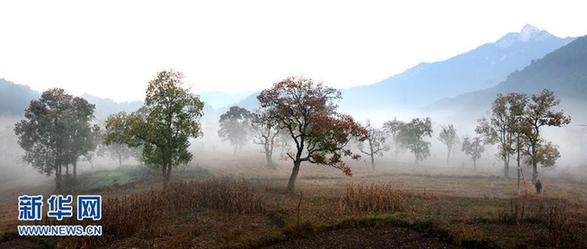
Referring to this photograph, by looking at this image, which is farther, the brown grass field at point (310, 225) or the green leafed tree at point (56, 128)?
the green leafed tree at point (56, 128)

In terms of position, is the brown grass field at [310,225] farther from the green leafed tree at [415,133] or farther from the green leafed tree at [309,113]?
the green leafed tree at [415,133]

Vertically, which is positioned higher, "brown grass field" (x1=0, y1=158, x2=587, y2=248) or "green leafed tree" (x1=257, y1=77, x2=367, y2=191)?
"green leafed tree" (x1=257, y1=77, x2=367, y2=191)

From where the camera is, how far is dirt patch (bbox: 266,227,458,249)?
1934 cm

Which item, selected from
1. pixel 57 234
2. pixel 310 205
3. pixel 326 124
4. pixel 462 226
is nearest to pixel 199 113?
pixel 326 124

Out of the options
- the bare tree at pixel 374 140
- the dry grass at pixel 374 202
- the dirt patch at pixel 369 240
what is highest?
the bare tree at pixel 374 140

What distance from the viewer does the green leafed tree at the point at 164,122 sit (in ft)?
144

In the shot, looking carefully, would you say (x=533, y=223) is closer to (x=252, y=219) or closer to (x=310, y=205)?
Result: (x=310, y=205)

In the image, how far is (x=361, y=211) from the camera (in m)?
28.1

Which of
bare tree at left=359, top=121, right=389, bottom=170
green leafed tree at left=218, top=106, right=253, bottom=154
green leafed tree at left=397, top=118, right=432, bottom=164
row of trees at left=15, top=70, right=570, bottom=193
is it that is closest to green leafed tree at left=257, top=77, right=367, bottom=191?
row of trees at left=15, top=70, right=570, bottom=193

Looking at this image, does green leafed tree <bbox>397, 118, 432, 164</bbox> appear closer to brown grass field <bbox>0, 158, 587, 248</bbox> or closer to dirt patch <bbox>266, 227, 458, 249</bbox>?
brown grass field <bbox>0, 158, 587, 248</bbox>

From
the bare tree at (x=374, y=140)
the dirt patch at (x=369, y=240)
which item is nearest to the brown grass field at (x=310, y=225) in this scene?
the dirt patch at (x=369, y=240)

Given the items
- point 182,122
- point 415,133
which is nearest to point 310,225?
point 182,122

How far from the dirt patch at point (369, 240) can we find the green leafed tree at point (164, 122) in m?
28.1

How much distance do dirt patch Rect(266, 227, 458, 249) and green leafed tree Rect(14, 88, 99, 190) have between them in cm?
5524
